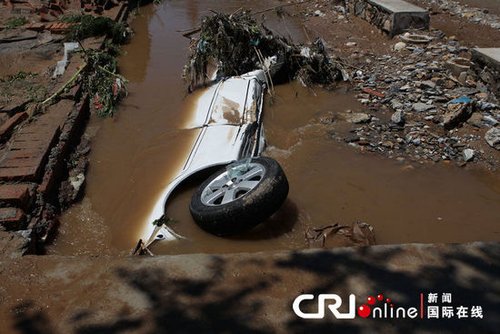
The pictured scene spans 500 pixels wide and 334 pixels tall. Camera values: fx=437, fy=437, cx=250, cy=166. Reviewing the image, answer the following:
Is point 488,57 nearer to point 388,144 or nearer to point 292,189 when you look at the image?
point 388,144

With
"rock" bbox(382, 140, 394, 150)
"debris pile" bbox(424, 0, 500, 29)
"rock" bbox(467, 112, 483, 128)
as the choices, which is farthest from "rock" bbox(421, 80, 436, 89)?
"debris pile" bbox(424, 0, 500, 29)

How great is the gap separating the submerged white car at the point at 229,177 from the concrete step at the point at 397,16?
4.21 meters

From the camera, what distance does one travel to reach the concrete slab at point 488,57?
560 centimetres

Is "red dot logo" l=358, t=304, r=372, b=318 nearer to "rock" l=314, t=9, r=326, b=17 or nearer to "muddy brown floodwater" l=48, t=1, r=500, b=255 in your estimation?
"muddy brown floodwater" l=48, t=1, r=500, b=255

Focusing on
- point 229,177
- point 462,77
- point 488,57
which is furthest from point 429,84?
point 229,177

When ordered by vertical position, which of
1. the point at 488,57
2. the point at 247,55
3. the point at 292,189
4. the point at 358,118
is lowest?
the point at 292,189

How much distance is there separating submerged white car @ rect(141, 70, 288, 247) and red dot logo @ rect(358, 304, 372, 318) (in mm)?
1512

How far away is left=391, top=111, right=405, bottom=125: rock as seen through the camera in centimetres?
543

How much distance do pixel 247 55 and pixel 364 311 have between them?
5.32 meters

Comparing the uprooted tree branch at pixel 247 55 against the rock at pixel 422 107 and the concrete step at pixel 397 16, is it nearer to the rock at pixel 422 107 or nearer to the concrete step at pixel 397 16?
the rock at pixel 422 107

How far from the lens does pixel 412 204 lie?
420 cm

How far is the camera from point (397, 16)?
807cm

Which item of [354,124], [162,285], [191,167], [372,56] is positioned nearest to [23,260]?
[162,285]

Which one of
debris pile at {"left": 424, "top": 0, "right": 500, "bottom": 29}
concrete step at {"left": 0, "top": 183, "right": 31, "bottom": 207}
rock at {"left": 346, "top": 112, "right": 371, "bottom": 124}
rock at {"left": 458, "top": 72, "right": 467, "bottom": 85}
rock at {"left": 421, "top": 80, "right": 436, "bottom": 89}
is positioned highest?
debris pile at {"left": 424, "top": 0, "right": 500, "bottom": 29}
